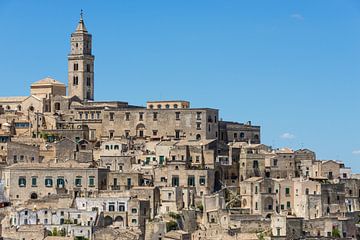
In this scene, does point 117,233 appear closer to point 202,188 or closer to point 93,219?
point 93,219

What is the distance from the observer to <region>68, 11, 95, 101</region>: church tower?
92000 millimetres

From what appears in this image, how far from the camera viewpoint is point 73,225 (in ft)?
225

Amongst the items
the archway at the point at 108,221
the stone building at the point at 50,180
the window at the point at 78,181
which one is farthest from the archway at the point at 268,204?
Result: the window at the point at 78,181

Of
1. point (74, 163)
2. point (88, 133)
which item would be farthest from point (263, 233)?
point (88, 133)

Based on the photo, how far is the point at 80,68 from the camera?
302 ft

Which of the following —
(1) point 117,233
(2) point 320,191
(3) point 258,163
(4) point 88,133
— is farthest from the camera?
(4) point 88,133

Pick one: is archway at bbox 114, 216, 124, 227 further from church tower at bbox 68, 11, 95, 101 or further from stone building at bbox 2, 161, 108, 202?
church tower at bbox 68, 11, 95, 101

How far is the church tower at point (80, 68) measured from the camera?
9200 cm

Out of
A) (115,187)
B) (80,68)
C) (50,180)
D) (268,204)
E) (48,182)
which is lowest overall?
(268,204)

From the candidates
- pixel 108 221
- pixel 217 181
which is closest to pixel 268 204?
pixel 217 181

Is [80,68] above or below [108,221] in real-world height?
above

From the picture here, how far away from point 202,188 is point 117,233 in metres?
8.26

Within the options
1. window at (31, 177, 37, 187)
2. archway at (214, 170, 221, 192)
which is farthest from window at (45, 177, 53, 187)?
archway at (214, 170, 221, 192)

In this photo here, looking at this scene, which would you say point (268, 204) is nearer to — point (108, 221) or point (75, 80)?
point (108, 221)
